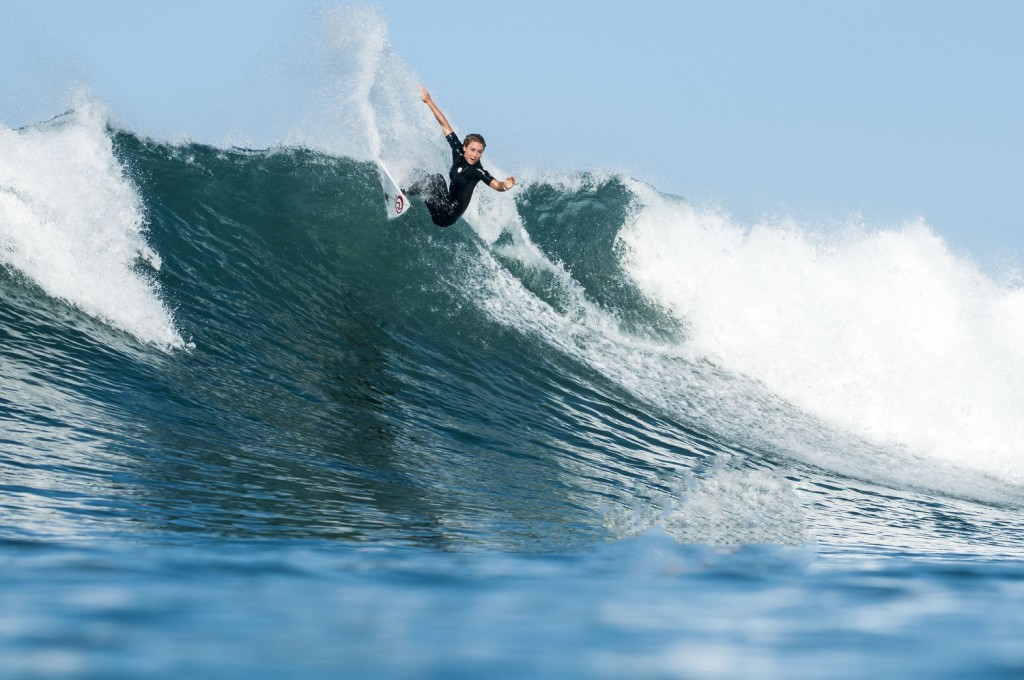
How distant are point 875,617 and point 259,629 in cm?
201

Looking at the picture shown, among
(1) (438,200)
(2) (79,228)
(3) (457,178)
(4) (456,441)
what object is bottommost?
(4) (456,441)

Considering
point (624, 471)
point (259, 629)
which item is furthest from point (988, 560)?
point (259, 629)

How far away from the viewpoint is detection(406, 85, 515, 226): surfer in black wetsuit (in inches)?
347

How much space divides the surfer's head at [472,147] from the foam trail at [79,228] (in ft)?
9.62

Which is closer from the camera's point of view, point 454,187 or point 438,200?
point 454,187

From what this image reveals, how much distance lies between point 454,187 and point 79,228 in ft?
11.0

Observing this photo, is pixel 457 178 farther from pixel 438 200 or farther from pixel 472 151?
pixel 438 200

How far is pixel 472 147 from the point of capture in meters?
8.84

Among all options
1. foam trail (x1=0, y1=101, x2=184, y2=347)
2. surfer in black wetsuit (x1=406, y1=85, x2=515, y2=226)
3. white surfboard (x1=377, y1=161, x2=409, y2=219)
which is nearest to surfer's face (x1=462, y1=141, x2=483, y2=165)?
surfer in black wetsuit (x1=406, y1=85, x2=515, y2=226)

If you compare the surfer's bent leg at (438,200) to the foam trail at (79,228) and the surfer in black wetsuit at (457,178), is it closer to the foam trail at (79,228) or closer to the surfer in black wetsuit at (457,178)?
the surfer in black wetsuit at (457,178)

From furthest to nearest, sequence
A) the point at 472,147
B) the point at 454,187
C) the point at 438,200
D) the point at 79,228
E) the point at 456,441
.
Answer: the point at 438,200 < the point at 454,187 < the point at 472,147 < the point at 79,228 < the point at 456,441

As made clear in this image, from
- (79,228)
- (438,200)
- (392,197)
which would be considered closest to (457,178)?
(438,200)

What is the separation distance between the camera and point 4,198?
776cm

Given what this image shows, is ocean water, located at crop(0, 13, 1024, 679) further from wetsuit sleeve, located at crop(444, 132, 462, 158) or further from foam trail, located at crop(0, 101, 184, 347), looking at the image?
wetsuit sleeve, located at crop(444, 132, 462, 158)
